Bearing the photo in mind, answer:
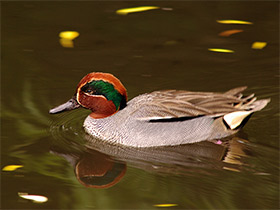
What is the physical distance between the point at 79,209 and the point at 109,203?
0.31 meters

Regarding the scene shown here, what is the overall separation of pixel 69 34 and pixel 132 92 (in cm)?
260

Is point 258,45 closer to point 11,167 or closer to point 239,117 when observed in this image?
point 239,117

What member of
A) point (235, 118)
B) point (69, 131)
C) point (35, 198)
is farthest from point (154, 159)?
point (35, 198)

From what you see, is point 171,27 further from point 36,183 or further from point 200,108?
point 36,183

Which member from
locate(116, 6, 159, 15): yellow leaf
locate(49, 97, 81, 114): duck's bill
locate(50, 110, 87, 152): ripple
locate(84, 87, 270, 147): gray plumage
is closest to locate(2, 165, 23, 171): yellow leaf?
locate(50, 110, 87, 152): ripple

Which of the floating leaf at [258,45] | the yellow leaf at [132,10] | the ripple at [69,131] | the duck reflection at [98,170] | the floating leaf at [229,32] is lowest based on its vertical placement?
the duck reflection at [98,170]

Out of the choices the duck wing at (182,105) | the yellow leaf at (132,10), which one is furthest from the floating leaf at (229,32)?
the duck wing at (182,105)

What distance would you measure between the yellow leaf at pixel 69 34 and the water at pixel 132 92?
4.4 inches

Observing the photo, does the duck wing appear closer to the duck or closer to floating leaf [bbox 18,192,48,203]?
the duck

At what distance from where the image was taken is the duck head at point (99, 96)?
774 centimetres

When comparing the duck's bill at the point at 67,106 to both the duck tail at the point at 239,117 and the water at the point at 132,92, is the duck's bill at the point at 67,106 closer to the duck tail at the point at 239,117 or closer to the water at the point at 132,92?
the water at the point at 132,92

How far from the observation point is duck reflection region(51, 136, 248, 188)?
23.0ft

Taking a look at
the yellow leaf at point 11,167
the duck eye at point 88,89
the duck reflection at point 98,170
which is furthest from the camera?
the duck eye at point 88,89

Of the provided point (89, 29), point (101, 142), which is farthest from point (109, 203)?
point (89, 29)
